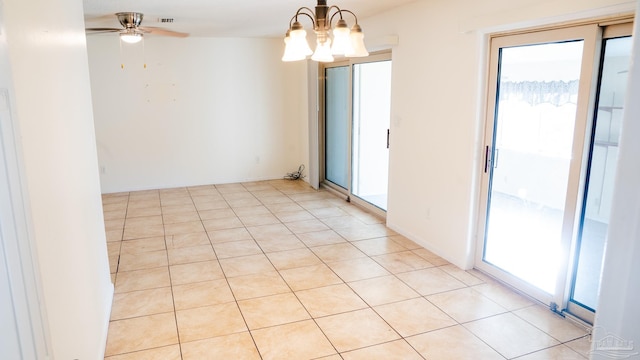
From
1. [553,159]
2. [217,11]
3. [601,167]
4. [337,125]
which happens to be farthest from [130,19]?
[601,167]

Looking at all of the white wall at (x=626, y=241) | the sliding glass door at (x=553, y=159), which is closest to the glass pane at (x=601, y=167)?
the sliding glass door at (x=553, y=159)

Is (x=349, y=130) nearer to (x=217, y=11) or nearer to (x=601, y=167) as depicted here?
(x=217, y=11)

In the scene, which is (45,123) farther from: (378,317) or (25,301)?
(378,317)

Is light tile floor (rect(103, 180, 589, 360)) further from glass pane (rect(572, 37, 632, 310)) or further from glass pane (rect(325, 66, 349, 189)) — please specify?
glass pane (rect(325, 66, 349, 189))

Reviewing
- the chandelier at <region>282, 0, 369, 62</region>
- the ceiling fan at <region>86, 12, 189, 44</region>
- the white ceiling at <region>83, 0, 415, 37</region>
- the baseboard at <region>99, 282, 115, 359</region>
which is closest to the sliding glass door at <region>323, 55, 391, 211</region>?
the white ceiling at <region>83, 0, 415, 37</region>

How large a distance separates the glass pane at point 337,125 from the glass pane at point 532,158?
108 inches

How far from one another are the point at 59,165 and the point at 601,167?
2.95 meters

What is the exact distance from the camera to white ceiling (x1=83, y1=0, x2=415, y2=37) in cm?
397

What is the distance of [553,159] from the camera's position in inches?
118

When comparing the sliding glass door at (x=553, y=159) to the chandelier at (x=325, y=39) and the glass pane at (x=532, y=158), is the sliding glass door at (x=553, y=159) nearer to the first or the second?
the glass pane at (x=532, y=158)

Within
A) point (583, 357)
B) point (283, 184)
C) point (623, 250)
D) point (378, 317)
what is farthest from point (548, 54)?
point (283, 184)

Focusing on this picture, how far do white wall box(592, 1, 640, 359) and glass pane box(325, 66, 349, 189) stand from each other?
17.7 ft

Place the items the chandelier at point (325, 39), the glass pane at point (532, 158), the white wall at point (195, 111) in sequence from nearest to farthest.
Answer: the chandelier at point (325, 39) → the glass pane at point (532, 158) → the white wall at point (195, 111)

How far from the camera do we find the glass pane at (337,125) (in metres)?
5.95
